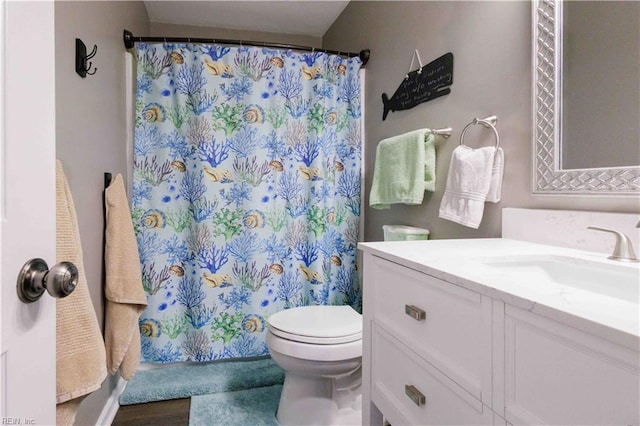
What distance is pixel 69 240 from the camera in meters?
0.97

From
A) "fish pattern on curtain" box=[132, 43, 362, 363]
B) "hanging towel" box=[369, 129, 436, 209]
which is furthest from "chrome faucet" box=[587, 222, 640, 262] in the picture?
"fish pattern on curtain" box=[132, 43, 362, 363]

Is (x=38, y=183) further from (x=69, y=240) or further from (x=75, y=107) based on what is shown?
(x=75, y=107)

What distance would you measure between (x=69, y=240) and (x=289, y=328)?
88cm

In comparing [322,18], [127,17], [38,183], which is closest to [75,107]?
[38,183]

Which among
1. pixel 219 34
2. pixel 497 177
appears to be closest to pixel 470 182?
pixel 497 177

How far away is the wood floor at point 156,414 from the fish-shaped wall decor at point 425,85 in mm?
1831

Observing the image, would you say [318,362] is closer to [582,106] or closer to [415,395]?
[415,395]

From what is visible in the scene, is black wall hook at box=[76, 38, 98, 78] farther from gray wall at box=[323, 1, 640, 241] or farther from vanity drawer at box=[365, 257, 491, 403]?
gray wall at box=[323, 1, 640, 241]

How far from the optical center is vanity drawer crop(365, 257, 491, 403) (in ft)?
2.01

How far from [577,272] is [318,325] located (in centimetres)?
102

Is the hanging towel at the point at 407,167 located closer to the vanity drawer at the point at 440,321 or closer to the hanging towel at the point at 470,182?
the hanging towel at the point at 470,182

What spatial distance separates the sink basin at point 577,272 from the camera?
701 millimetres

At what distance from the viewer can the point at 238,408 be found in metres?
1.73

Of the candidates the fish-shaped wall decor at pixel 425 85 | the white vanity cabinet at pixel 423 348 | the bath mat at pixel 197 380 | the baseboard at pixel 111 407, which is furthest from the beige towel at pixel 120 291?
the fish-shaped wall decor at pixel 425 85
